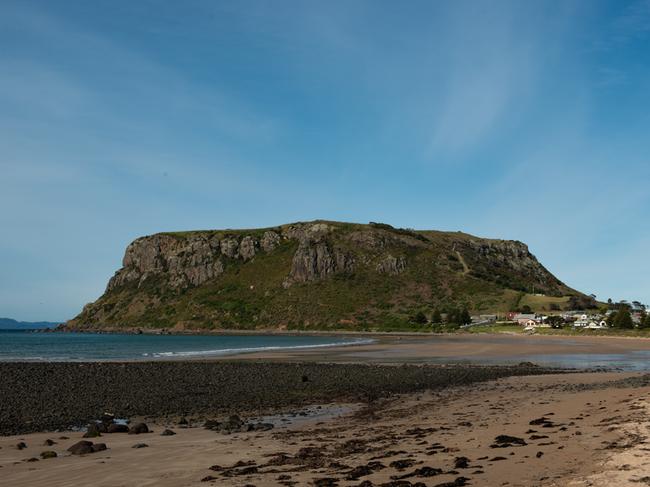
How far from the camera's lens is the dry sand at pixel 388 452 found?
1161cm

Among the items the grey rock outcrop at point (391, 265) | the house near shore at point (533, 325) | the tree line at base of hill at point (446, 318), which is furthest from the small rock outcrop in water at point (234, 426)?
the grey rock outcrop at point (391, 265)

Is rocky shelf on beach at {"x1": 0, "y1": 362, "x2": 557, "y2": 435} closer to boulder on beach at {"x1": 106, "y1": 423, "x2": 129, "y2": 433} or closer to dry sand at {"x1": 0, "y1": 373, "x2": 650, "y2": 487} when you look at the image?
boulder on beach at {"x1": 106, "y1": 423, "x2": 129, "y2": 433}

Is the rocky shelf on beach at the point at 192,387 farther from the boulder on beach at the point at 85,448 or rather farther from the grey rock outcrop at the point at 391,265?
the grey rock outcrop at the point at 391,265

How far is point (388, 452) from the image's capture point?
14352 mm

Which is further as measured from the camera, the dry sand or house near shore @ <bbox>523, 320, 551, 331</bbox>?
house near shore @ <bbox>523, 320, 551, 331</bbox>

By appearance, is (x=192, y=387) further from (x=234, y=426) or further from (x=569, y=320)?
(x=569, y=320)

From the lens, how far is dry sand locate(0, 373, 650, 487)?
11.6 meters

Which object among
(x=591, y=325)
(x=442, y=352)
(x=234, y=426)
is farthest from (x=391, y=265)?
(x=234, y=426)

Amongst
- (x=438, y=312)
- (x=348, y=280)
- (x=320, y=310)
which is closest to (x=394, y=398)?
(x=438, y=312)

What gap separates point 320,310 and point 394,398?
147 metres

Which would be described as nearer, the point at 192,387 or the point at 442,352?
the point at 192,387

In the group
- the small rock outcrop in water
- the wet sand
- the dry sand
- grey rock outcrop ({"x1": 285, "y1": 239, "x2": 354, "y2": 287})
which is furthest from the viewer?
grey rock outcrop ({"x1": 285, "y1": 239, "x2": 354, "y2": 287})

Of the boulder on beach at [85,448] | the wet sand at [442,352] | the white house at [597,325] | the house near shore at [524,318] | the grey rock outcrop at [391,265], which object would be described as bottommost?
the wet sand at [442,352]

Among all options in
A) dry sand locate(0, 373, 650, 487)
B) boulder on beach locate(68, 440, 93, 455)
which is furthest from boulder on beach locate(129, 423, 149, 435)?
boulder on beach locate(68, 440, 93, 455)
